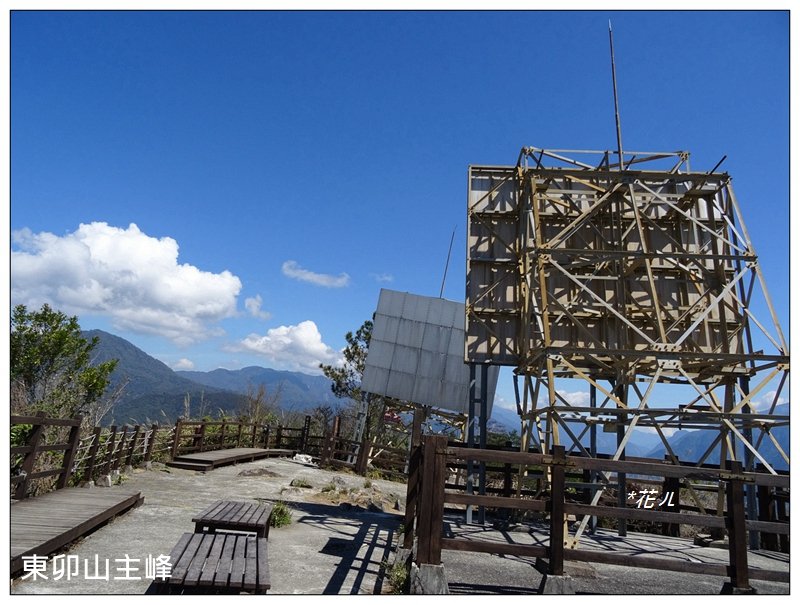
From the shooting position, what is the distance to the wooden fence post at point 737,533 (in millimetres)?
5938

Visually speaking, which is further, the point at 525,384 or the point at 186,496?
the point at 525,384

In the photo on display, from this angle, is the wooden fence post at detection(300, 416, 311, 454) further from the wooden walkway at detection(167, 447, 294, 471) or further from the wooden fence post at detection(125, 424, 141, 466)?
the wooden fence post at detection(125, 424, 141, 466)

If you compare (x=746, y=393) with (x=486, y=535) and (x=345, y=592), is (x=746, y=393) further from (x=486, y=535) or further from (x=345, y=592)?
(x=345, y=592)

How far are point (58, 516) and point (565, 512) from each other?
24.5 ft

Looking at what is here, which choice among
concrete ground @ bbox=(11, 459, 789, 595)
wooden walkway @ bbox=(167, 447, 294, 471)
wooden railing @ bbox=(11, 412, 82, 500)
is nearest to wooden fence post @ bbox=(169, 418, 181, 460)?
wooden walkway @ bbox=(167, 447, 294, 471)

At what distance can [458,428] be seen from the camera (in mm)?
26172

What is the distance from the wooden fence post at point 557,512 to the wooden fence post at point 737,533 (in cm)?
181

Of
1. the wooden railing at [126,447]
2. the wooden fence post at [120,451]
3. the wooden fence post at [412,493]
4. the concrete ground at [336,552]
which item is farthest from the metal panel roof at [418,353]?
the wooden fence post at [412,493]

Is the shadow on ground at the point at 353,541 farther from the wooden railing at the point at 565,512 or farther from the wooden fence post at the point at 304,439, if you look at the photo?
the wooden fence post at the point at 304,439

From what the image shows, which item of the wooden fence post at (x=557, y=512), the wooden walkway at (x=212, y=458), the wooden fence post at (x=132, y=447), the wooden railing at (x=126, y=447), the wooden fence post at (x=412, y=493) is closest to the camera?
the wooden fence post at (x=557, y=512)

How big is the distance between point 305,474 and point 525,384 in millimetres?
10712
